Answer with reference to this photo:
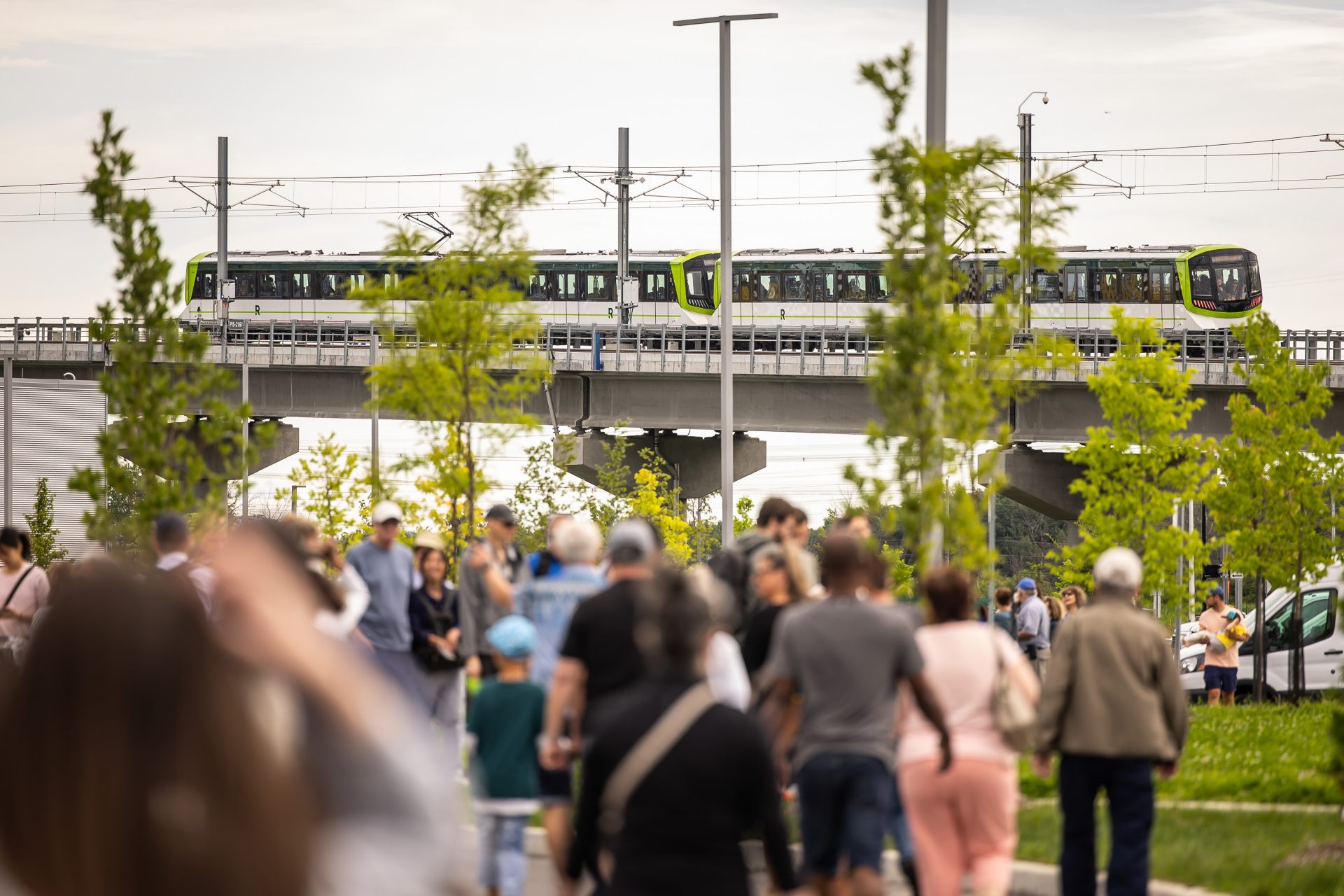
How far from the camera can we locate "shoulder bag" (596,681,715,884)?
5.06 meters

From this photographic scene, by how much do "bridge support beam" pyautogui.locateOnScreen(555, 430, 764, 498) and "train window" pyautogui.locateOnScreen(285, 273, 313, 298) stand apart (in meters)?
17.7

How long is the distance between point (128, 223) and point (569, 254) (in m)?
46.8

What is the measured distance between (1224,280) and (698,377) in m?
16.4

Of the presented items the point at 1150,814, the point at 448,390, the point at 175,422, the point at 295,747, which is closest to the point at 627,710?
the point at 295,747

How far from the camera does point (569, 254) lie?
5959cm

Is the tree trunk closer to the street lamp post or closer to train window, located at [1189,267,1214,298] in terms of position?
the street lamp post

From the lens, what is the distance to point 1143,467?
28109 mm

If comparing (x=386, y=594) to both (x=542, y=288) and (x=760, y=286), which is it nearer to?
(x=760, y=286)

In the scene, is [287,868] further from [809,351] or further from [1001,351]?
[809,351]

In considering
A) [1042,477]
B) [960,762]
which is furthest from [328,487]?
[960,762]

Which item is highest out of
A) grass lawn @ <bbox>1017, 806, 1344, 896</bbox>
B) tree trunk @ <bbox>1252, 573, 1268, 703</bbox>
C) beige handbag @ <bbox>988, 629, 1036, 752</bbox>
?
beige handbag @ <bbox>988, 629, 1036, 752</bbox>

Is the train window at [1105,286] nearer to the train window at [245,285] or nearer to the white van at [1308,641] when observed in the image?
the white van at [1308,641]

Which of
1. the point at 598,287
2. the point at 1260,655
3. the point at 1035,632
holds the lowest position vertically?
the point at 1260,655

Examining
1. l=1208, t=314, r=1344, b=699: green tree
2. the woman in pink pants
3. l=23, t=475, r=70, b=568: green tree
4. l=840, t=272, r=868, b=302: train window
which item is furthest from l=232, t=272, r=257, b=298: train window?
the woman in pink pants
